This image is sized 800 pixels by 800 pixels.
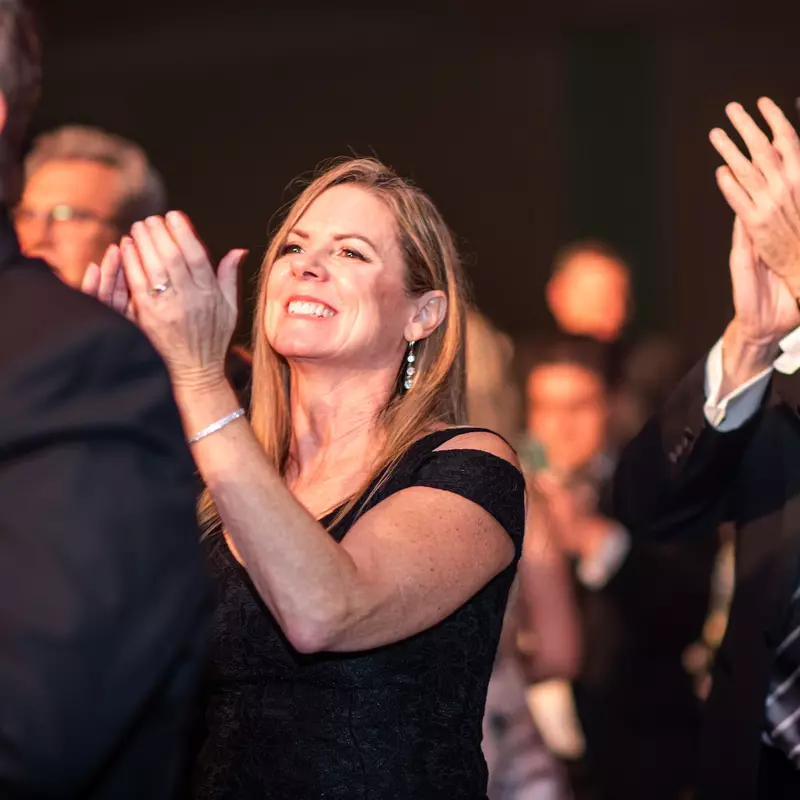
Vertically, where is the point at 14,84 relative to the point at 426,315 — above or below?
above

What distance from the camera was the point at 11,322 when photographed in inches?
46.1

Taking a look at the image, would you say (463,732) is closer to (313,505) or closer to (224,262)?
(313,505)

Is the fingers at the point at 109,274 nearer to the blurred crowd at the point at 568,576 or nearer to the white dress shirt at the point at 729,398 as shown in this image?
the blurred crowd at the point at 568,576

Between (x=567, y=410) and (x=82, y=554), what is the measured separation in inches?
111

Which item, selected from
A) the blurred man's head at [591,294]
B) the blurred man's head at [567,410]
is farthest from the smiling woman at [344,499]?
the blurred man's head at [591,294]

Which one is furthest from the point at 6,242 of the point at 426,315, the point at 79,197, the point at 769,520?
the point at 79,197

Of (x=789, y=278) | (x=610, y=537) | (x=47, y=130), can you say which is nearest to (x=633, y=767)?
(x=610, y=537)

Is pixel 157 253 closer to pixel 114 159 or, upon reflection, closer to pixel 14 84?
pixel 14 84

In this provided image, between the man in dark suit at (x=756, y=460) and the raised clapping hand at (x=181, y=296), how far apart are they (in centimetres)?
94

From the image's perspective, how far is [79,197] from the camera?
2.80 metres

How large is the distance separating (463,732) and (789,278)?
93cm

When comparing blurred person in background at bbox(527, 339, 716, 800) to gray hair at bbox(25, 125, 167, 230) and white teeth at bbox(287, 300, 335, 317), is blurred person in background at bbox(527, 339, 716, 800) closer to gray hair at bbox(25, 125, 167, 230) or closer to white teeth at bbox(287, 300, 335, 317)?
gray hair at bbox(25, 125, 167, 230)

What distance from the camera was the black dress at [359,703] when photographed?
1.74 metres

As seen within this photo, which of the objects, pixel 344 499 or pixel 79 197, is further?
pixel 79 197
